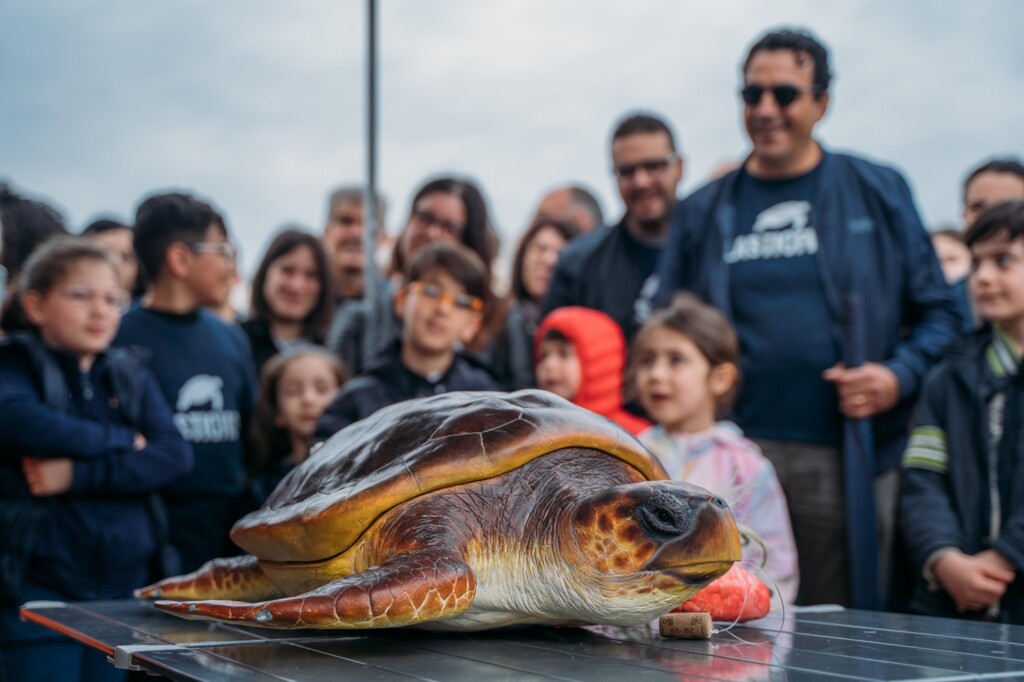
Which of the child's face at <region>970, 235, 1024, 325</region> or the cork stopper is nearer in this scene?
the cork stopper

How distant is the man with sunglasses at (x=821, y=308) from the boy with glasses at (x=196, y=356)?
1.60 meters

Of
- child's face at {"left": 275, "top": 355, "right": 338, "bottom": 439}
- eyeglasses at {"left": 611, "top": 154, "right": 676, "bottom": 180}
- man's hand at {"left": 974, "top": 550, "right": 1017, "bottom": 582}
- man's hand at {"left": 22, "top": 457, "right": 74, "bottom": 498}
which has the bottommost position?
man's hand at {"left": 974, "top": 550, "right": 1017, "bottom": 582}

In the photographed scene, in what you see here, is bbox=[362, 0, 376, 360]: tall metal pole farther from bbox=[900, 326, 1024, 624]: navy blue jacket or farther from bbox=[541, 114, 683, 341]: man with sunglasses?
bbox=[900, 326, 1024, 624]: navy blue jacket

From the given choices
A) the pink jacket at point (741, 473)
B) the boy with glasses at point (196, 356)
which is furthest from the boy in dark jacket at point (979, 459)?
the boy with glasses at point (196, 356)

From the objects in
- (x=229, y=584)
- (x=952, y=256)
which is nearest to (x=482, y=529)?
(x=229, y=584)

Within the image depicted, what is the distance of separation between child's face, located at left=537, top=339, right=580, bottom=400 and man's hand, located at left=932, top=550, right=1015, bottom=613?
1352 mm

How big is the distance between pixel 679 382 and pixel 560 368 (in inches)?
23.5

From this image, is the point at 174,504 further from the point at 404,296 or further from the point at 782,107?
the point at 782,107

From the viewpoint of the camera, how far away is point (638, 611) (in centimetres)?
132

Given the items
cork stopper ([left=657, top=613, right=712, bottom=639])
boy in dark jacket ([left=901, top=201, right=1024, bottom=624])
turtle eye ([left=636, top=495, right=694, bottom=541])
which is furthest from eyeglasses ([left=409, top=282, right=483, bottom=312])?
turtle eye ([left=636, top=495, right=694, bottom=541])

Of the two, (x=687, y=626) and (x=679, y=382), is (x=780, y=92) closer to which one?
(x=679, y=382)

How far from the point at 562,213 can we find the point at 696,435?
2.86 meters

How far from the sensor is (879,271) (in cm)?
321

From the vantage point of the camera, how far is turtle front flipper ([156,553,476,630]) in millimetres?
1228
